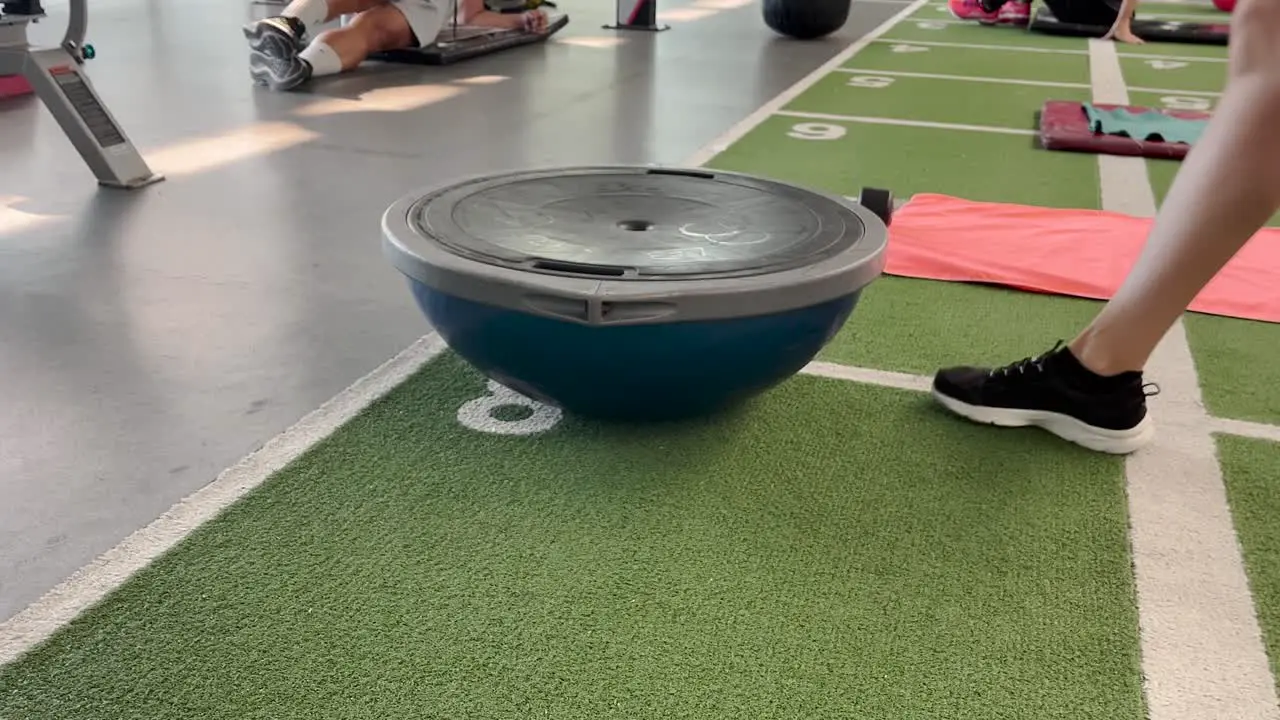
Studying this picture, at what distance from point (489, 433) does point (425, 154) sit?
169cm

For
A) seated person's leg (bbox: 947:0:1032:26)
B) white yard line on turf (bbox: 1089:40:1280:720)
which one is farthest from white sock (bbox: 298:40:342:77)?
seated person's leg (bbox: 947:0:1032:26)

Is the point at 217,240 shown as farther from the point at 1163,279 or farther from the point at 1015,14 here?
the point at 1015,14

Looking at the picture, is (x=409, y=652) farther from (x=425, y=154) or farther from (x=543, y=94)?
(x=543, y=94)

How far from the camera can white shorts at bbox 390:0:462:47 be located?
4305 millimetres

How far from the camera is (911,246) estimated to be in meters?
2.21

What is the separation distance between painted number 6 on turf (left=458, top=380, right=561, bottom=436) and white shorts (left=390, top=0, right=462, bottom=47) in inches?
124

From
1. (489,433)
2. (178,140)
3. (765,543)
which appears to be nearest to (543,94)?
(178,140)

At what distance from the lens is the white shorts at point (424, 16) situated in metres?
4.30

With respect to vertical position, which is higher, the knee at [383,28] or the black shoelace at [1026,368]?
the knee at [383,28]

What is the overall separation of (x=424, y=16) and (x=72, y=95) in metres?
2.01

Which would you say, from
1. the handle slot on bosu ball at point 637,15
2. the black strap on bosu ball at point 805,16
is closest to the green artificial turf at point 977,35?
the black strap on bosu ball at point 805,16

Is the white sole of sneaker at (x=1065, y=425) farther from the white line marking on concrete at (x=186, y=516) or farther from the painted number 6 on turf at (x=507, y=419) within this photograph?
the white line marking on concrete at (x=186, y=516)

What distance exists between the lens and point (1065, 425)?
147cm

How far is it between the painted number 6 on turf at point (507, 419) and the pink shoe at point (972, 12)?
17.3 feet
